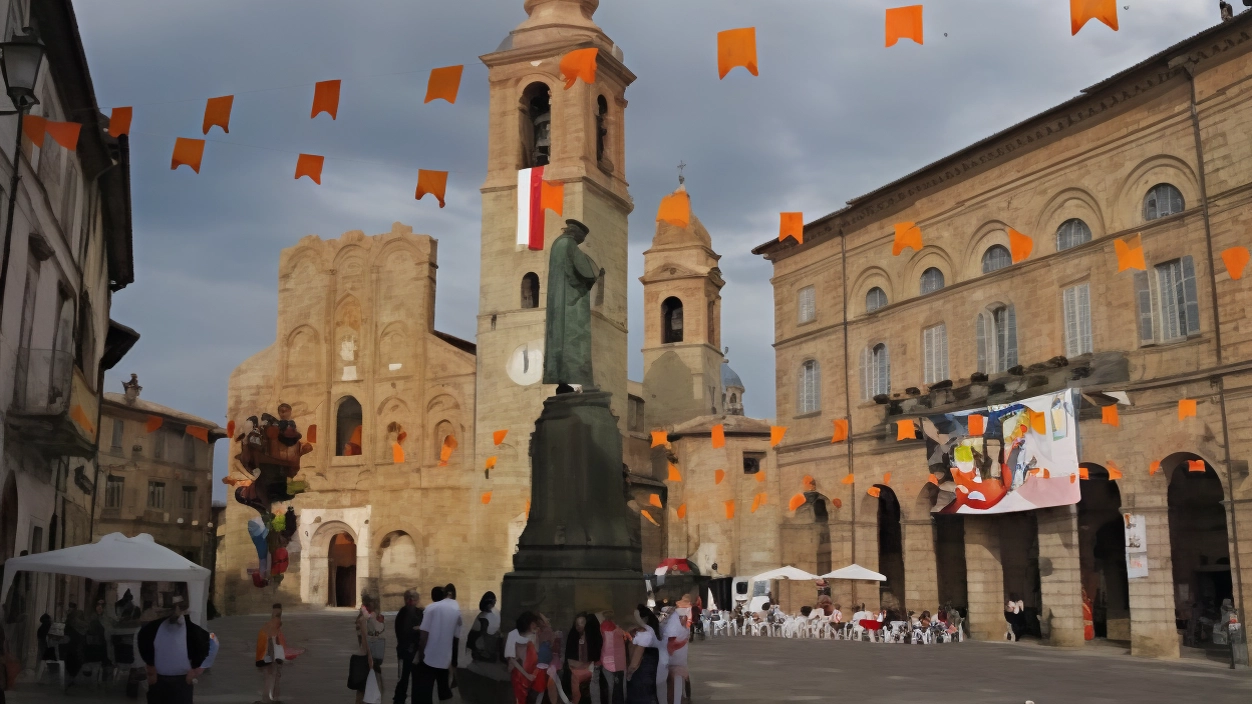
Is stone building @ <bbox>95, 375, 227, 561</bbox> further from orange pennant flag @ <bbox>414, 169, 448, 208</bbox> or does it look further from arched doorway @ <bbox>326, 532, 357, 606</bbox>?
orange pennant flag @ <bbox>414, 169, 448, 208</bbox>

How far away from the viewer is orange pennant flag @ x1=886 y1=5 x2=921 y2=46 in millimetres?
12859

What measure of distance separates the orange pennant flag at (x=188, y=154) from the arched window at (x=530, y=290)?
22701 mm

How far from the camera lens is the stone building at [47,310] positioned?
15703mm

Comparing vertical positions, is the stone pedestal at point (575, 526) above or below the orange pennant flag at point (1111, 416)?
below

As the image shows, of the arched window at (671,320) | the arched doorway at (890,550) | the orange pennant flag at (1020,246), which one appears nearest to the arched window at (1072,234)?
the orange pennant flag at (1020,246)

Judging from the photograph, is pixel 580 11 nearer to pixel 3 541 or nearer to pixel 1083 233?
pixel 1083 233

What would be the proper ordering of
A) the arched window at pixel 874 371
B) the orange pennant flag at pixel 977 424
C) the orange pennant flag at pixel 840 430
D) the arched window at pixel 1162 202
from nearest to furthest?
1. the arched window at pixel 1162 202
2. the orange pennant flag at pixel 977 424
3. the orange pennant flag at pixel 840 430
4. the arched window at pixel 874 371

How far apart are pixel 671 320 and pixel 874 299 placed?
2392 cm

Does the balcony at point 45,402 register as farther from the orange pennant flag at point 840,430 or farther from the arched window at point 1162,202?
the arched window at point 1162,202

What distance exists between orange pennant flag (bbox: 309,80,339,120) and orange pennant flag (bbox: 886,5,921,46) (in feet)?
23.6

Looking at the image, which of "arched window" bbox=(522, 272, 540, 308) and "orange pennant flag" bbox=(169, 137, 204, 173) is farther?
"arched window" bbox=(522, 272, 540, 308)

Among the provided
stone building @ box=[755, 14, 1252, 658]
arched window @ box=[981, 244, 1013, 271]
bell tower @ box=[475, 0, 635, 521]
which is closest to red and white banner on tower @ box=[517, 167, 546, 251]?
bell tower @ box=[475, 0, 635, 521]

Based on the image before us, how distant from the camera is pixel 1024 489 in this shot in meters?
25.6

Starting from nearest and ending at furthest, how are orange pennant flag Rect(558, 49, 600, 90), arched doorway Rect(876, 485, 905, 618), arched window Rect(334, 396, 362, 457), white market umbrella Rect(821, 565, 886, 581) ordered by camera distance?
orange pennant flag Rect(558, 49, 600, 90) → white market umbrella Rect(821, 565, 886, 581) → arched doorway Rect(876, 485, 905, 618) → arched window Rect(334, 396, 362, 457)
